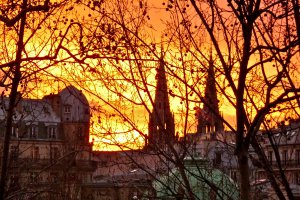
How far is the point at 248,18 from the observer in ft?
34.7

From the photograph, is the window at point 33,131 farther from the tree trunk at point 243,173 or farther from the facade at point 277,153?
the tree trunk at point 243,173

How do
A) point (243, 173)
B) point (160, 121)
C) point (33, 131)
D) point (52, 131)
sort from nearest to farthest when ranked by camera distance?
point (243, 173)
point (160, 121)
point (33, 131)
point (52, 131)

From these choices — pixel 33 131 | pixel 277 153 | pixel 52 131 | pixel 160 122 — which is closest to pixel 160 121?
pixel 160 122

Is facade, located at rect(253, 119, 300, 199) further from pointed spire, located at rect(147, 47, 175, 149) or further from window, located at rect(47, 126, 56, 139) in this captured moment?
window, located at rect(47, 126, 56, 139)

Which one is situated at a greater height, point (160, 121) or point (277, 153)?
point (160, 121)

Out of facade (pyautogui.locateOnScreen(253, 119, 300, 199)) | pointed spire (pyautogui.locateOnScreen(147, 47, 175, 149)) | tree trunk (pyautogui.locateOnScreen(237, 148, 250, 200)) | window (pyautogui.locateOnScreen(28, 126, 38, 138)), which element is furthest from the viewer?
window (pyautogui.locateOnScreen(28, 126, 38, 138))

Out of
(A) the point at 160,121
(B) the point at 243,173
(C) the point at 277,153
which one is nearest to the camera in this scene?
(B) the point at 243,173

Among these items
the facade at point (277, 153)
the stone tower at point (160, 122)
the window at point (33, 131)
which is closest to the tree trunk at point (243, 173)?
the facade at point (277, 153)

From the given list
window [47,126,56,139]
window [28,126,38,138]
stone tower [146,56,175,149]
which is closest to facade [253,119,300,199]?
stone tower [146,56,175,149]

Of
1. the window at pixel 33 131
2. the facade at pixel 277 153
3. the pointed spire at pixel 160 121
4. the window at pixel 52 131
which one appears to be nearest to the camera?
the pointed spire at pixel 160 121

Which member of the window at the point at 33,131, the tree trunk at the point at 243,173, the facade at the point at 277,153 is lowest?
the tree trunk at the point at 243,173

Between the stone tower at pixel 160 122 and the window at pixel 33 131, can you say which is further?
the window at pixel 33 131

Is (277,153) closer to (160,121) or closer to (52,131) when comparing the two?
(160,121)

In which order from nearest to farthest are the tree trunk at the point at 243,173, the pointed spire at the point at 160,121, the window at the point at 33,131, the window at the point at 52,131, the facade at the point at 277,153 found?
the tree trunk at the point at 243,173 → the pointed spire at the point at 160,121 → the facade at the point at 277,153 → the window at the point at 33,131 → the window at the point at 52,131
